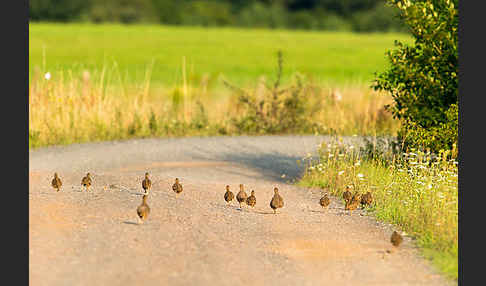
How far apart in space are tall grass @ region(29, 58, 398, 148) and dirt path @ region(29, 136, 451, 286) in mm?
4344

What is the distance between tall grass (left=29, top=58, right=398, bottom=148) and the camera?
15000 millimetres

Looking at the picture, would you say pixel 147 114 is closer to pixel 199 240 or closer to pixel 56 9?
pixel 199 240

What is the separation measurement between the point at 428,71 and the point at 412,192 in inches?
97.3

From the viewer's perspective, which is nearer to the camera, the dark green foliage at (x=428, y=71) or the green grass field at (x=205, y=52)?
the dark green foliage at (x=428, y=71)

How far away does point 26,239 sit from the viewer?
6875 millimetres

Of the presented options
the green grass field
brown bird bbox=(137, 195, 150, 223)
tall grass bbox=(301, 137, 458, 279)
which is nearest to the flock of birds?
tall grass bbox=(301, 137, 458, 279)

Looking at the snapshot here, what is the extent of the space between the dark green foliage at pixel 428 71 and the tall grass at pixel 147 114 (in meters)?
3.51

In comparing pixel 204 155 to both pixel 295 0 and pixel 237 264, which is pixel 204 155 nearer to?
pixel 237 264

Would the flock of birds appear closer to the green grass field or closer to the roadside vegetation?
the roadside vegetation

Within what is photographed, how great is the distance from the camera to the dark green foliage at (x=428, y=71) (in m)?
10.4

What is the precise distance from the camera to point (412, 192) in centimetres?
912

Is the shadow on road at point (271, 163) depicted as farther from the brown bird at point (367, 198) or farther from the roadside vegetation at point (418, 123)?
the brown bird at point (367, 198)

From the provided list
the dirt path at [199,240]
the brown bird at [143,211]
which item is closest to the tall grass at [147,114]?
the dirt path at [199,240]

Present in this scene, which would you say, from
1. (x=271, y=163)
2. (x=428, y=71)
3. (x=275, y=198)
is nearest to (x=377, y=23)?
(x=271, y=163)
